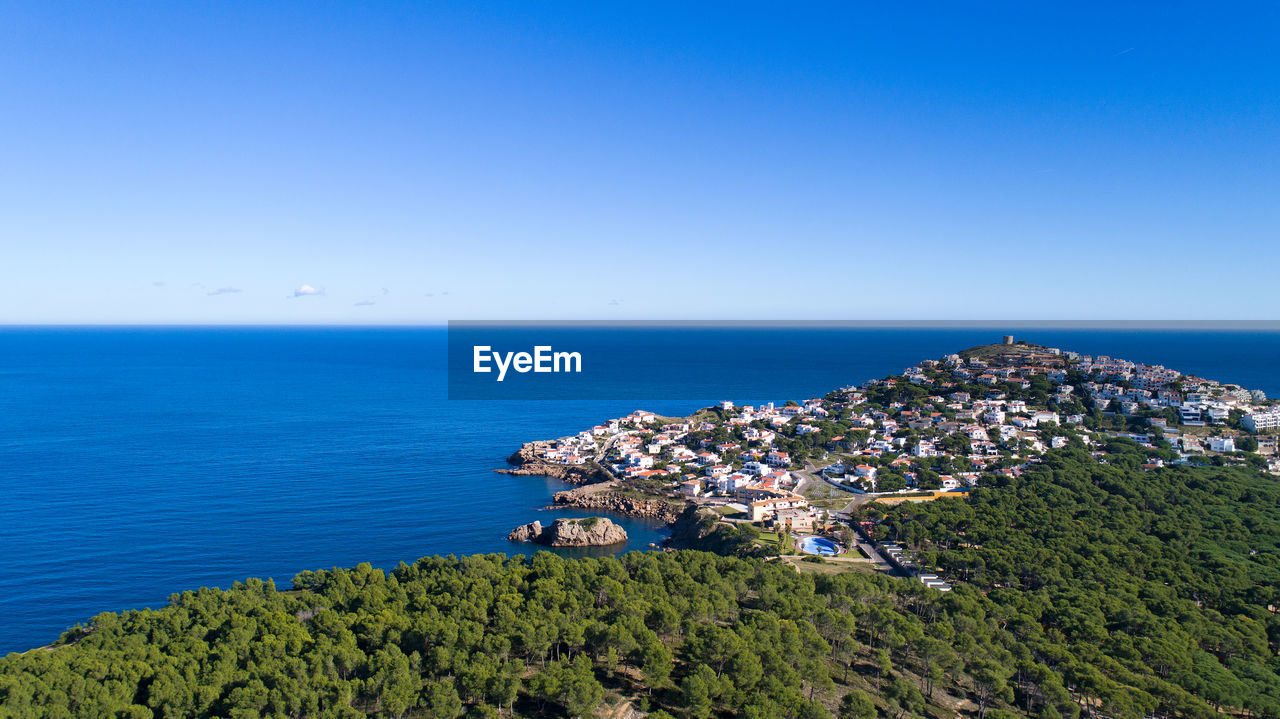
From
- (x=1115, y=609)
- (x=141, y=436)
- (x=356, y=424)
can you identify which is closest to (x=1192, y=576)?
(x=1115, y=609)

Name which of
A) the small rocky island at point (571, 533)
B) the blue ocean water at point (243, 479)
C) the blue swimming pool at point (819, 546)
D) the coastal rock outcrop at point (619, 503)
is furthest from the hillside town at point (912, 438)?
the small rocky island at point (571, 533)

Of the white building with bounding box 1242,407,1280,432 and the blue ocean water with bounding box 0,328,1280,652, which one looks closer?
the blue ocean water with bounding box 0,328,1280,652

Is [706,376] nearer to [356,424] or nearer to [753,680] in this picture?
[356,424]

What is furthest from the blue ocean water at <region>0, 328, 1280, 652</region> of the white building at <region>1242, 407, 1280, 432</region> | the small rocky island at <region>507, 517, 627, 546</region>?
the white building at <region>1242, 407, 1280, 432</region>

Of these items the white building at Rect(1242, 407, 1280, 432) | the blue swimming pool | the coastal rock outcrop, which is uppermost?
the white building at Rect(1242, 407, 1280, 432)

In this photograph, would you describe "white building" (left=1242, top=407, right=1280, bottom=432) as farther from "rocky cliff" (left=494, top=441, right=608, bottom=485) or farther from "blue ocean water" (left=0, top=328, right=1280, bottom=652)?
"rocky cliff" (left=494, top=441, right=608, bottom=485)

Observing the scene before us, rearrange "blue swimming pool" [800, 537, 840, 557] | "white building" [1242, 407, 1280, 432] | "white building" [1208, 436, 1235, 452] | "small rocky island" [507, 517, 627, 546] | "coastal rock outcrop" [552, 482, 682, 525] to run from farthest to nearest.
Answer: "white building" [1242, 407, 1280, 432], "white building" [1208, 436, 1235, 452], "coastal rock outcrop" [552, 482, 682, 525], "small rocky island" [507, 517, 627, 546], "blue swimming pool" [800, 537, 840, 557]

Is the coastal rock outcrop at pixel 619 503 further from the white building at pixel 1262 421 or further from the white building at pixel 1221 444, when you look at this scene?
the white building at pixel 1262 421
